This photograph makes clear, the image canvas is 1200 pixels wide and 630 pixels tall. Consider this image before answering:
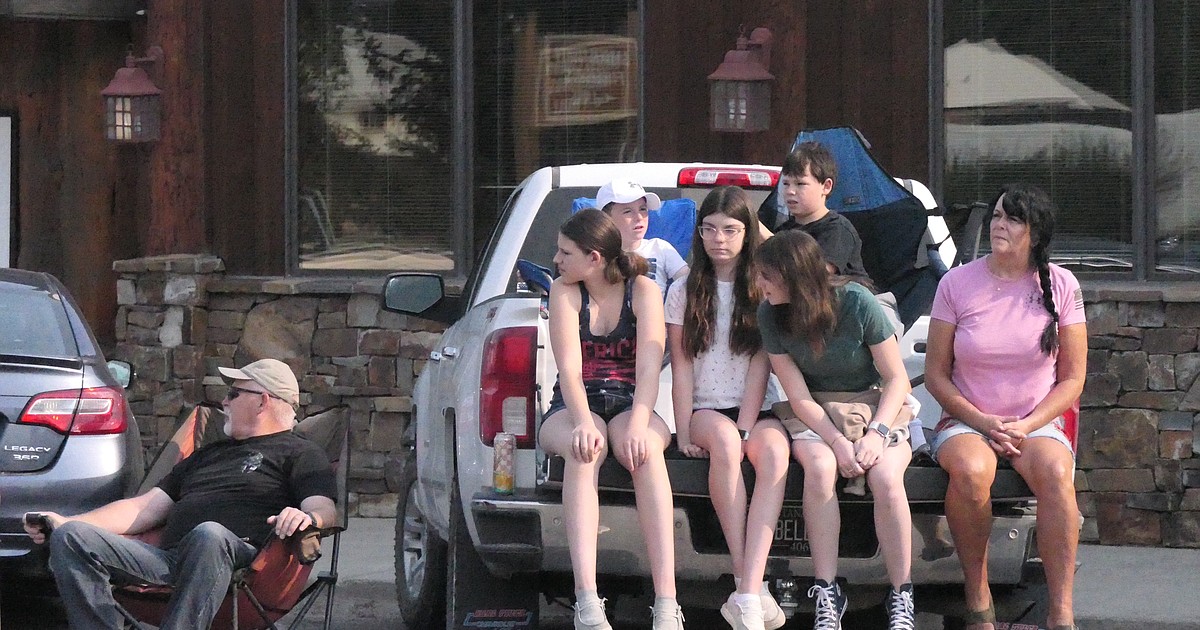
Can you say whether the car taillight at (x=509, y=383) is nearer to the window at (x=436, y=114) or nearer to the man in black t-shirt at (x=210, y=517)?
the man in black t-shirt at (x=210, y=517)

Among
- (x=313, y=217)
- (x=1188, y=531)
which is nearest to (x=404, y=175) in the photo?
(x=313, y=217)

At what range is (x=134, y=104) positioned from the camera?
34.7ft

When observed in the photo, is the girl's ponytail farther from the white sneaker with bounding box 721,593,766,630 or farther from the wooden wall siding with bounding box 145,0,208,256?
the wooden wall siding with bounding box 145,0,208,256

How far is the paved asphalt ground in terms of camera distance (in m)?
7.34

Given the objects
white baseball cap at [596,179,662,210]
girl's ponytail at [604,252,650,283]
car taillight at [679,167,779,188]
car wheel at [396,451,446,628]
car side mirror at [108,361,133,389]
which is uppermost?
car taillight at [679,167,779,188]

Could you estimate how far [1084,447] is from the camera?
9.55 m

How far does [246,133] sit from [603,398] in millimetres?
5824

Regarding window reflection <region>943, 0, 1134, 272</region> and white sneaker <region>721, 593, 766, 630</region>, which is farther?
window reflection <region>943, 0, 1134, 272</region>

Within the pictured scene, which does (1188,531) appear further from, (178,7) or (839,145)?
(178,7)

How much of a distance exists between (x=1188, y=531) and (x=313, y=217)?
5649 millimetres

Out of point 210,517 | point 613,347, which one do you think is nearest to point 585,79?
point 613,347

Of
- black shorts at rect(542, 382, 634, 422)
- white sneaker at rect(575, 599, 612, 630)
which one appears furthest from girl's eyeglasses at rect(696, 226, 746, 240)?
white sneaker at rect(575, 599, 612, 630)

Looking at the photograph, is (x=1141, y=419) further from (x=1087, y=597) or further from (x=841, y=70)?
(x=841, y=70)

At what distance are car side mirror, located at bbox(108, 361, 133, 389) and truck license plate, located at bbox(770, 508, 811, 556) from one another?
3110 mm
